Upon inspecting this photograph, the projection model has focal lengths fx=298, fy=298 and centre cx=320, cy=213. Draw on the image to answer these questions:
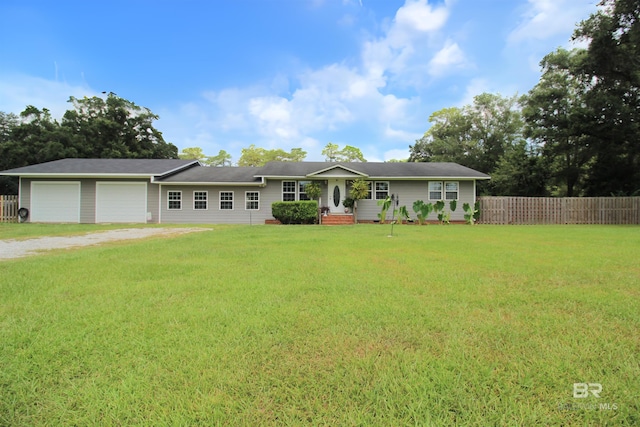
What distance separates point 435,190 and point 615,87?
13.1 metres

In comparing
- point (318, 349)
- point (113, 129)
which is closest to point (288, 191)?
point (318, 349)

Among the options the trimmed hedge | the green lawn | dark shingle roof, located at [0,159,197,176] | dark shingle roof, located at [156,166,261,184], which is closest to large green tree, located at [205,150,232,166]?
dark shingle roof, located at [0,159,197,176]

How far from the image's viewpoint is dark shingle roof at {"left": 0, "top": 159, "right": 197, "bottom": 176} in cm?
1744

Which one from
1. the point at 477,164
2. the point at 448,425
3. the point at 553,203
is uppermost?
the point at 477,164

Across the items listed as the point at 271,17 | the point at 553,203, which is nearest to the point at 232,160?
the point at 271,17

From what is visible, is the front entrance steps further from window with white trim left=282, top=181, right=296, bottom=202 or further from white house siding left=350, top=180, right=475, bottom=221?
window with white trim left=282, top=181, right=296, bottom=202

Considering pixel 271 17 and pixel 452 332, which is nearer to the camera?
pixel 452 332

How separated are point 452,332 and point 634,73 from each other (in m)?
25.2

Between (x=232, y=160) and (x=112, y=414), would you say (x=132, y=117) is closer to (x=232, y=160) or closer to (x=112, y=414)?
(x=232, y=160)

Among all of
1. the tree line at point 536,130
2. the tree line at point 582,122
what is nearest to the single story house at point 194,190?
the tree line at point 582,122

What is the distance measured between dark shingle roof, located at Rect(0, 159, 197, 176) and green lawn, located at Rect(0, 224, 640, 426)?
51.9ft

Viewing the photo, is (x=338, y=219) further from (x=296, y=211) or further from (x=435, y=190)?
(x=435, y=190)

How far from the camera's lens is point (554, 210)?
61.8 ft

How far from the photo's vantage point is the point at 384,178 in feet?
61.3
